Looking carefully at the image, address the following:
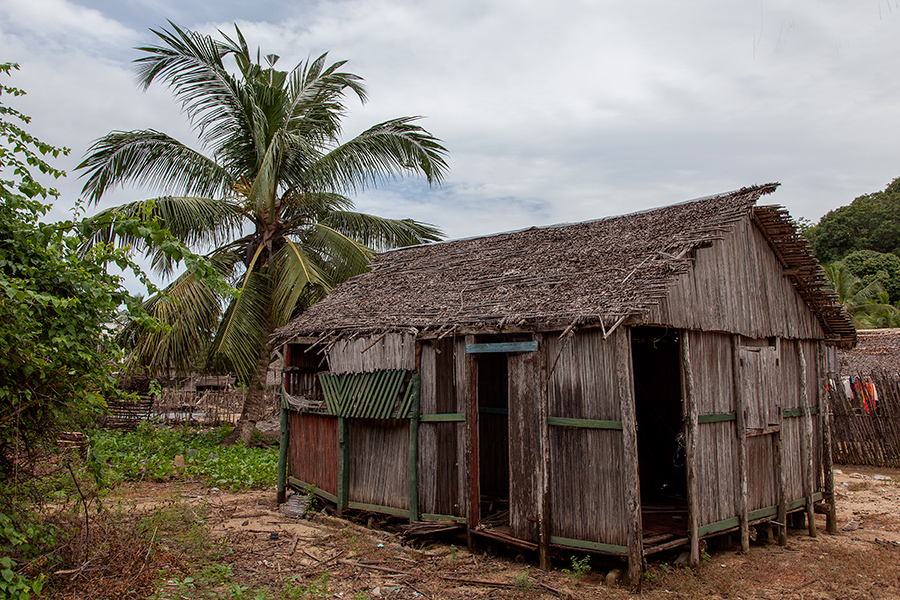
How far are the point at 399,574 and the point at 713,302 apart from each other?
4761 mm

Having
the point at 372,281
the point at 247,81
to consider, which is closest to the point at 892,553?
the point at 372,281

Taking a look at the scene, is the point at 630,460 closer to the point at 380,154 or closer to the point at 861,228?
the point at 380,154

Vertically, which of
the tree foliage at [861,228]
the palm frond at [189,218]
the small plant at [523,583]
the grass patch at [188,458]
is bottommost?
the small plant at [523,583]

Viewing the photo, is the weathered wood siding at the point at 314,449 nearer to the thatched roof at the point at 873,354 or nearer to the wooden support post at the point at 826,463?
the wooden support post at the point at 826,463

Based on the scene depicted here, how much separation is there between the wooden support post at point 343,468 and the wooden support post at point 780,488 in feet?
19.3

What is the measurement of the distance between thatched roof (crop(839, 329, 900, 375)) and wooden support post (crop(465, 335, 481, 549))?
14.3 metres

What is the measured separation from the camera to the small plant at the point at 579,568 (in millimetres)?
6586

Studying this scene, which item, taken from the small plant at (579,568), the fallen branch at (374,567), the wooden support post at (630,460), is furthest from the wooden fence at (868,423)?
the fallen branch at (374,567)

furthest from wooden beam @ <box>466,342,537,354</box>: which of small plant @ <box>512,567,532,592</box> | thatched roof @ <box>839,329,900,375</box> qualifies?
thatched roof @ <box>839,329,900,375</box>

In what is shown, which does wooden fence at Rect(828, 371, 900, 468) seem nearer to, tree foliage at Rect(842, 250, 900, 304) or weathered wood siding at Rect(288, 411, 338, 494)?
weathered wood siding at Rect(288, 411, 338, 494)

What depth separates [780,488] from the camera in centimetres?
836

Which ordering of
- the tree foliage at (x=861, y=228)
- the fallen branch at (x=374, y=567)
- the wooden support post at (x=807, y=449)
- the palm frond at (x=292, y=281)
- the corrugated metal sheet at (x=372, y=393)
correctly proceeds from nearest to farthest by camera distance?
1. the fallen branch at (x=374, y=567)
2. the corrugated metal sheet at (x=372, y=393)
3. the wooden support post at (x=807, y=449)
4. the palm frond at (x=292, y=281)
5. the tree foliage at (x=861, y=228)

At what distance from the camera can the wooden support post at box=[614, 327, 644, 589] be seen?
6.25 metres

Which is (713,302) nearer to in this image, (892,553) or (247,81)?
(892,553)
